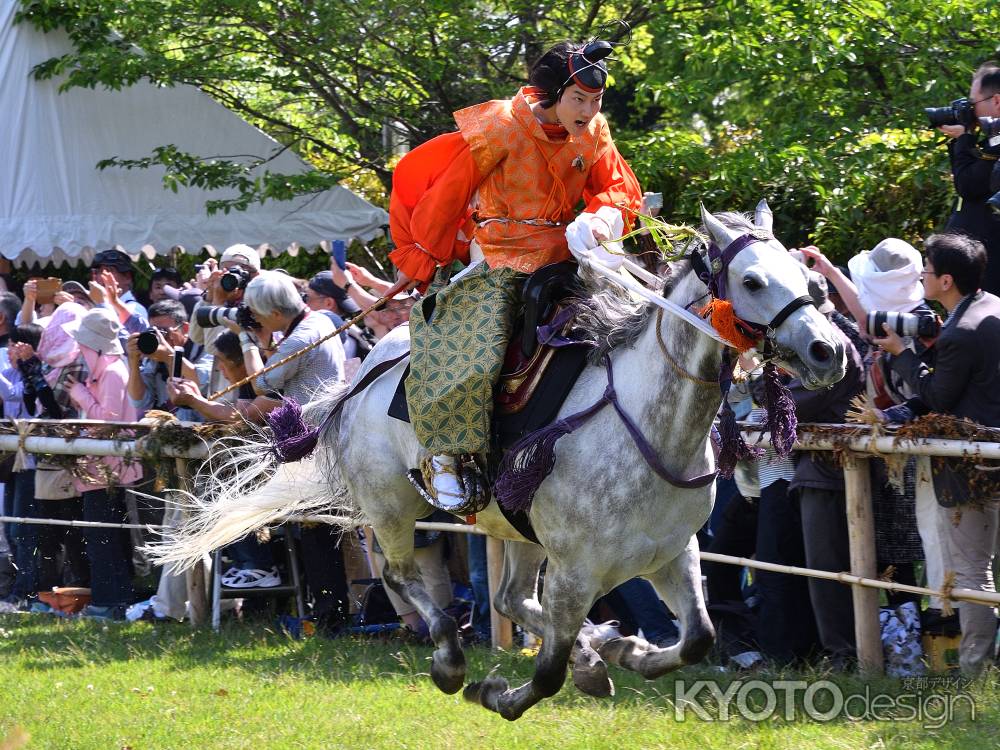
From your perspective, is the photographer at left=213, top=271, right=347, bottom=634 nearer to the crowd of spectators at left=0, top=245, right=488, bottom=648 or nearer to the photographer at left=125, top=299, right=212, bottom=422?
the crowd of spectators at left=0, top=245, right=488, bottom=648

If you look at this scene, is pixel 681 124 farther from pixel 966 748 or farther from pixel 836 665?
pixel 966 748

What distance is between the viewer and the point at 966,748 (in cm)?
499

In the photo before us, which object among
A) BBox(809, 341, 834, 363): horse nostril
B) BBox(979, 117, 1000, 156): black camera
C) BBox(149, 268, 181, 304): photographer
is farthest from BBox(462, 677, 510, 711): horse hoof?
BBox(149, 268, 181, 304): photographer

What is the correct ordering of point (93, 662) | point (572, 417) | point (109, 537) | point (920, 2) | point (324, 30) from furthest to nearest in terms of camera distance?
point (324, 30)
point (920, 2)
point (109, 537)
point (93, 662)
point (572, 417)

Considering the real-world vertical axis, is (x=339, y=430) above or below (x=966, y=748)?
above

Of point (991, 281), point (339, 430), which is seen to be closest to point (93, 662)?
point (339, 430)

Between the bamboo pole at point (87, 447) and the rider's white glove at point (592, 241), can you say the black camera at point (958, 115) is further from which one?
the bamboo pole at point (87, 447)

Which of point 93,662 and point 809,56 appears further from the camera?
point 809,56

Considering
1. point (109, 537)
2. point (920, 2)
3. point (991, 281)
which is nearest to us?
point (991, 281)

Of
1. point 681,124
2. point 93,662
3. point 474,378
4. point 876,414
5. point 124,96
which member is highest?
point 124,96

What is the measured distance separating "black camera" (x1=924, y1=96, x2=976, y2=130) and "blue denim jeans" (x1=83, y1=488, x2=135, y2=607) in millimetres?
5832

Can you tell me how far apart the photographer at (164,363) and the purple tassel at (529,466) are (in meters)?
4.15

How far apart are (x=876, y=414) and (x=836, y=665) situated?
4.16 ft

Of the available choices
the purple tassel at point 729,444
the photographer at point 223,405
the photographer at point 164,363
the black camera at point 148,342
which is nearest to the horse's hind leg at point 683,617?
the purple tassel at point 729,444
